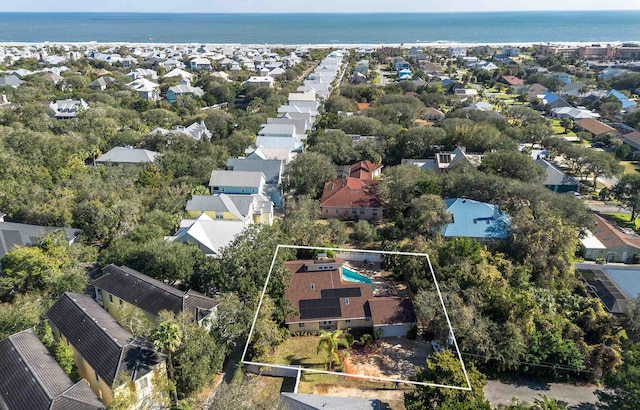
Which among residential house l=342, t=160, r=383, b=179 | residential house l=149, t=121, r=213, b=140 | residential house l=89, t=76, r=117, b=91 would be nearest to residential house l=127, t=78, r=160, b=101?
residential house l=89, t=76, r=117, b=91

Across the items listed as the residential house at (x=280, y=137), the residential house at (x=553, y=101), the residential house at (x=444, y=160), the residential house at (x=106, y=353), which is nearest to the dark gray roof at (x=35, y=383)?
the residential house at (x=106, y=353)

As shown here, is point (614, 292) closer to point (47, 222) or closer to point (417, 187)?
point (417, 187)

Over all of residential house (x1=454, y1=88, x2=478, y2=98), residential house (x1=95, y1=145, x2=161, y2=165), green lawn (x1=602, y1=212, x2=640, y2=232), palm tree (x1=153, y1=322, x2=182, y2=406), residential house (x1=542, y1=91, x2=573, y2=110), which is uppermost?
palm tree (x1=153, y1=322, x2=182, y2=406)

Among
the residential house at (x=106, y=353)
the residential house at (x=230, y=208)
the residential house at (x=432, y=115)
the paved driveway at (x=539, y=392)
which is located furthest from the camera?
the residential house at (x=432, y=115)

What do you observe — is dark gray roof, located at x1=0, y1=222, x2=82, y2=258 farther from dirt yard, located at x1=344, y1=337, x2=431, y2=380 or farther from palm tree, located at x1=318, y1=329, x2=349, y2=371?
dirt yard, located at x1=344, y1=337, x2=431, y2=380

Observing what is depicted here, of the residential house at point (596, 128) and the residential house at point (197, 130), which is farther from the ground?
the residential house at point (596, 128)

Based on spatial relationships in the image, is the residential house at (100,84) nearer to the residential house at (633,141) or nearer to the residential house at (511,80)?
the residential house at (511,80)
